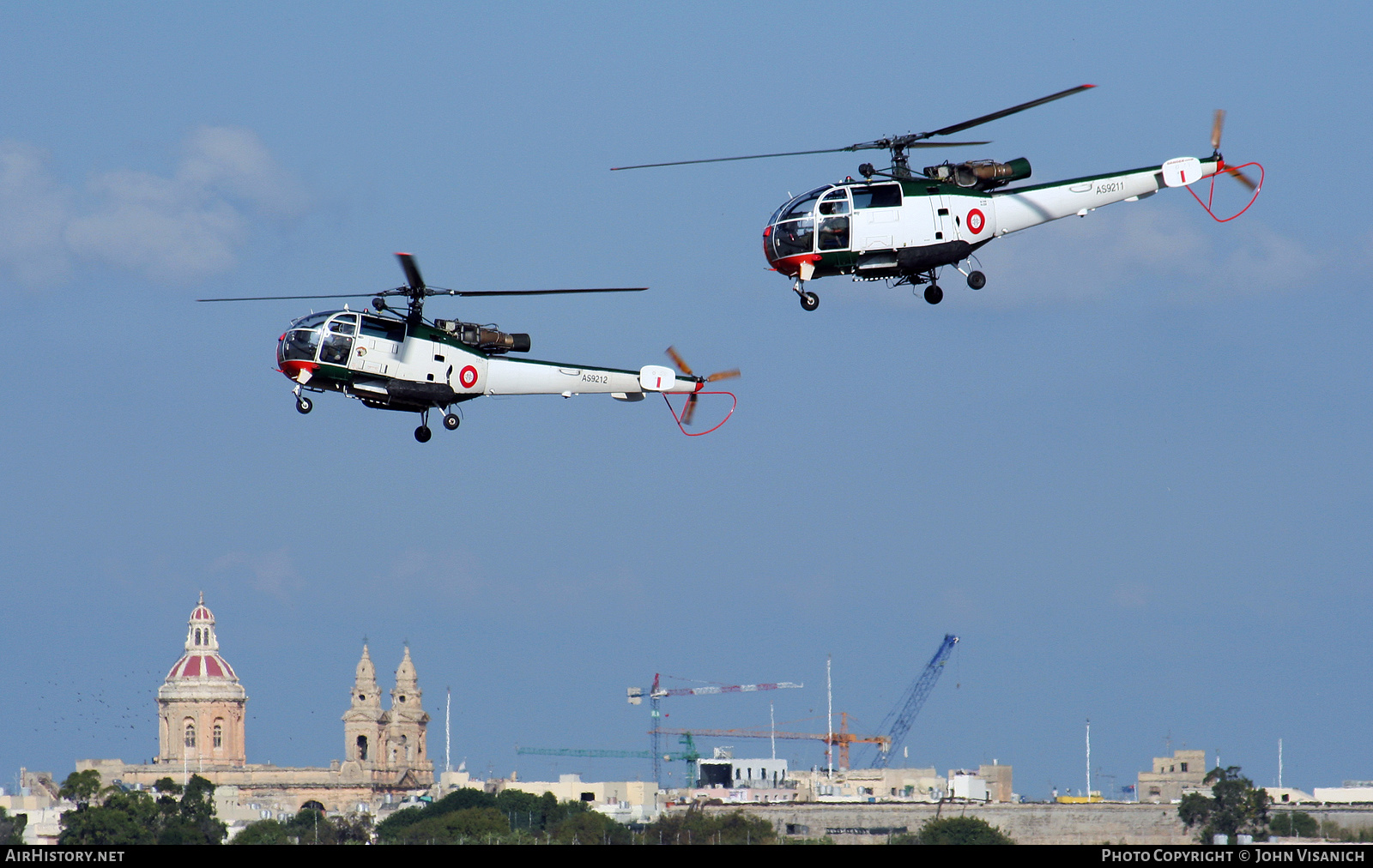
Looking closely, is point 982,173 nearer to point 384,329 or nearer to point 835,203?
point 835,203

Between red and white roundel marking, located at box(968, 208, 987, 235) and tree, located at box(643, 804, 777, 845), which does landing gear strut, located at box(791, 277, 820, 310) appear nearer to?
red and white roundel marking, located at box(968, 208, 987, 235)

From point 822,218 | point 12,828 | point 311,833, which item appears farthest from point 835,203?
point 311,833

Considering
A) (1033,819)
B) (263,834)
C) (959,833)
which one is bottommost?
(263,834)

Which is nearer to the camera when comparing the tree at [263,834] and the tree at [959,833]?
the tree at [263,834]

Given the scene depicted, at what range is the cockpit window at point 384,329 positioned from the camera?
209 feet

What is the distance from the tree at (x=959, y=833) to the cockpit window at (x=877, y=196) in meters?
120

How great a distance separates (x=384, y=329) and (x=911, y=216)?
55.2ft

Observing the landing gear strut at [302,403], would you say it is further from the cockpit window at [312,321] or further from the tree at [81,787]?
the tree at [81,787]

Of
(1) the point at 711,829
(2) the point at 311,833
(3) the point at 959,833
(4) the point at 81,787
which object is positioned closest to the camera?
(3) the point at 959,833

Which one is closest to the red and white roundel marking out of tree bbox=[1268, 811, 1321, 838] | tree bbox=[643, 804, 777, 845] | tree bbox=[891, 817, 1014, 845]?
tree bbox=[643, 804, 777, 845]

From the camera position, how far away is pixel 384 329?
2522 inches

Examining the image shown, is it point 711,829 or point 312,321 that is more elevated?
point 312,321

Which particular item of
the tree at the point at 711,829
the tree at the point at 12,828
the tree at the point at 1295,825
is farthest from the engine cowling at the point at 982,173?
the tree at the point at 12,828
